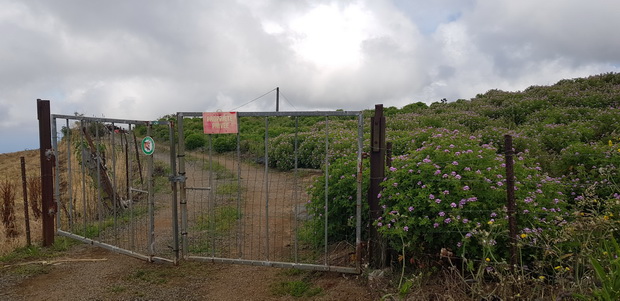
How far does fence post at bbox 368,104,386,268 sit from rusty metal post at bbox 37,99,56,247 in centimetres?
504

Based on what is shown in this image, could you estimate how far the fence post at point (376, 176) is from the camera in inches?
181

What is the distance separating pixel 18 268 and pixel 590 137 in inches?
423

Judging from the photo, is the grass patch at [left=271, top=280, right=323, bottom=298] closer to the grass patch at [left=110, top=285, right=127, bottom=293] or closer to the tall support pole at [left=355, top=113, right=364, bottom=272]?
the tall support pole at [left=355, top=113, right=364, bottom=272]

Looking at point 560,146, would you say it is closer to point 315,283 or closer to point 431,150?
point 431,150

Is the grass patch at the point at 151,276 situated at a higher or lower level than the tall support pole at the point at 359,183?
lower

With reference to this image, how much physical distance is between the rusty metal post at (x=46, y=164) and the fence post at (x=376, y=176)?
5036 millimetres

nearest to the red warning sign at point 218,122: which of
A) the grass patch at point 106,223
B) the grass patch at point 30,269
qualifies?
the grass patch at point 106,223

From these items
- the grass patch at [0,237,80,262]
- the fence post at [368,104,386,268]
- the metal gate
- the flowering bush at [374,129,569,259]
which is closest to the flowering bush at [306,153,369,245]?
the metal gate

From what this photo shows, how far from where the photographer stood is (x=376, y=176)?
473 cm

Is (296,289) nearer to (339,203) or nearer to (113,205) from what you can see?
(339,203)

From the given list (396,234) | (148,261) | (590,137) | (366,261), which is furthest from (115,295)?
(590,137)

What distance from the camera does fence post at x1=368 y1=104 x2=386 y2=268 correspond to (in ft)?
15.1

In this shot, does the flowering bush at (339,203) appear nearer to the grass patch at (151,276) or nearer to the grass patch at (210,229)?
the grass patch at (210,229)

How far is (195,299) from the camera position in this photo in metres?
4.83
